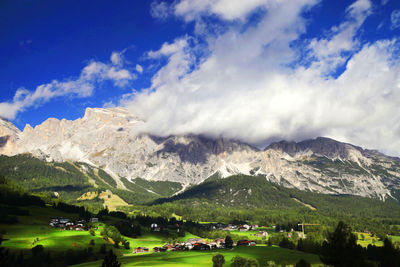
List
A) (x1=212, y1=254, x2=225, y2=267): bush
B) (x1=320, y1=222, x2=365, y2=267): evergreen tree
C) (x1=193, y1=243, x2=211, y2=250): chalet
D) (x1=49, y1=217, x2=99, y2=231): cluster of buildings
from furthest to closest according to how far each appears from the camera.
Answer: (x1=49, y1=217, x2=99, y2=231): cluster of buildings < (x1=193, y1=243, x2=211, y2=250): chalet < (x1=212, y1=254, x2=225, y2=267): bush < (x1=320, y1=222, x2=365, y2=267): evergreen tree

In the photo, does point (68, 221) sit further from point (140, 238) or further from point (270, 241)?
point (270, 241)

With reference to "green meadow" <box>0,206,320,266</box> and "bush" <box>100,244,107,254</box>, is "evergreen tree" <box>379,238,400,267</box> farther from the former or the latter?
"bush" <box>100,244,107,254</box>

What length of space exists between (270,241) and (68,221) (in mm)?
127914

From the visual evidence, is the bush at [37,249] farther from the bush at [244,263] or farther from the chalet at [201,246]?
the chalet at [201,246]

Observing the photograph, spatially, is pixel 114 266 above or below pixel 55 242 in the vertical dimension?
above

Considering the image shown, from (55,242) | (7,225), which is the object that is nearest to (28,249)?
(55,242)

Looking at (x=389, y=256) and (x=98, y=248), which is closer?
(x=389, y=256)

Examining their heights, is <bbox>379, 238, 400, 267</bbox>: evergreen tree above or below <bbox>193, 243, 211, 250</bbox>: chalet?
above

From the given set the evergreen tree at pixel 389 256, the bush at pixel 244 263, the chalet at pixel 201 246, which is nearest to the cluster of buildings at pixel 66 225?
the chalet at pixel 201 246

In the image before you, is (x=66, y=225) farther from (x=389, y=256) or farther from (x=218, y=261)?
(x=389, y=256)

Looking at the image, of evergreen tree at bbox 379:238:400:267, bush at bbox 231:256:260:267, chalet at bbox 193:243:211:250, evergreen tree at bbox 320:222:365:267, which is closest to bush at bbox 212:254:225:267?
bush at bbox 231:256:260:267

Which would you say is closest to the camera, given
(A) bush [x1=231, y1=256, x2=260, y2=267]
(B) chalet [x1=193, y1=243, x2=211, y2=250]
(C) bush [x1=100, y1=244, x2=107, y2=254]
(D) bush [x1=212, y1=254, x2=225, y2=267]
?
(A) bush [x1=231, y1=256, x2=260, y2=267]

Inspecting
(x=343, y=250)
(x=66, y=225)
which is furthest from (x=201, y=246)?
(x=343, y=250)

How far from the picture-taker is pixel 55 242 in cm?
12194
